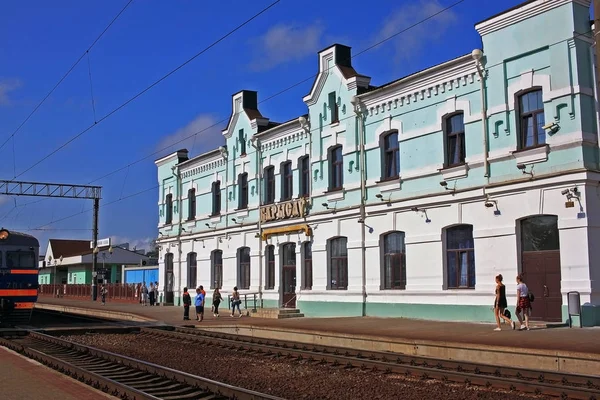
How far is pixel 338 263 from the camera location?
87.7 ft

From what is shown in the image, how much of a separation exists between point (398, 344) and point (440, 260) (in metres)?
5.99

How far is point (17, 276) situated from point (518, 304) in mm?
16405

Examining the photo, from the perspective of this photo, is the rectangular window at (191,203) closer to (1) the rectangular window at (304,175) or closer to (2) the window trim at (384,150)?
(1) the rectangular window at (304,175)

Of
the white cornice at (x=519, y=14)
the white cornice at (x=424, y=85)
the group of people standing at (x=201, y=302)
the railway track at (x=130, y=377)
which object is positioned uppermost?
the white cornice at (x=519, y=14)

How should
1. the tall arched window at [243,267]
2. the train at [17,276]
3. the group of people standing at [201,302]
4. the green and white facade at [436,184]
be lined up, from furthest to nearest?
the tall arched window at [243,267], the group of people standing at [201,302], the train at [17,276], the green and white facade at [436,184]

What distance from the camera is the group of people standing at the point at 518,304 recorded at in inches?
696

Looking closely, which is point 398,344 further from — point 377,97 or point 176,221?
point 176,221

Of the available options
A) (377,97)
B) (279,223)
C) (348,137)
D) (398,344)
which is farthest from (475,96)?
(279,223)

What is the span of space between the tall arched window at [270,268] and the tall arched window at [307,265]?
8.30ft

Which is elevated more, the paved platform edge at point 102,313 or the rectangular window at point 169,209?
the rectangular window at point 169,209

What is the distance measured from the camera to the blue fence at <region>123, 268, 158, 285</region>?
5044 cm

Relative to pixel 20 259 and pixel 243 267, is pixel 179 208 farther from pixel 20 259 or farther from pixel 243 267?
pixel 20 259

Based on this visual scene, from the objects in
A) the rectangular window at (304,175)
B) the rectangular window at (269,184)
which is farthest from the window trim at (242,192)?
the rectangular window at (304,175)

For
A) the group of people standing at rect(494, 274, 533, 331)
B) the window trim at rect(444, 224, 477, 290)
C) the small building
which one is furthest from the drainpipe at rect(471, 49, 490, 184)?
the small building
